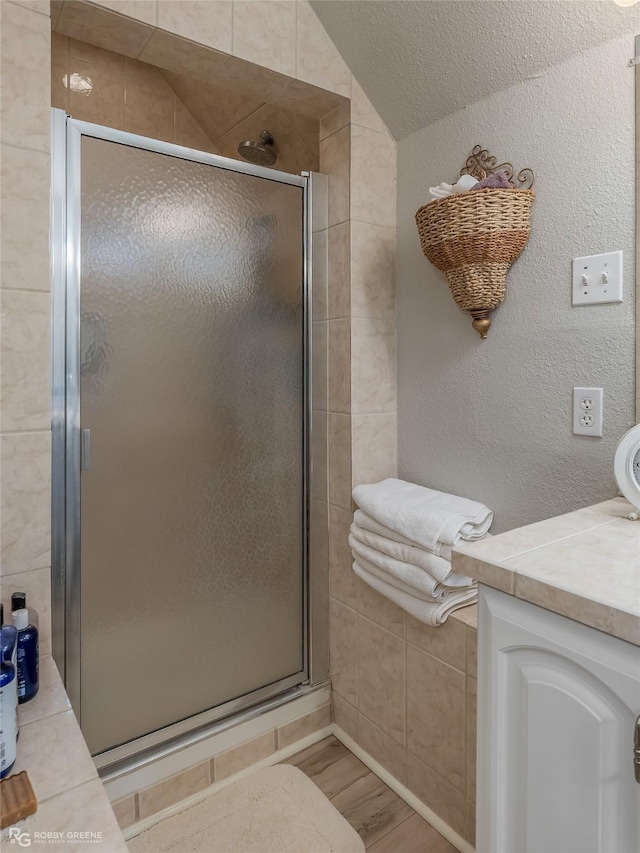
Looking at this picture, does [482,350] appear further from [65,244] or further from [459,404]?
[65,244]

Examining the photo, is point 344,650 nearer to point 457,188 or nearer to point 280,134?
point 457,188

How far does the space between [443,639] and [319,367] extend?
90 cm

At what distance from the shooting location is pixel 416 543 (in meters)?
1.34

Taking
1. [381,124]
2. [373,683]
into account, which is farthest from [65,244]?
[373,683]

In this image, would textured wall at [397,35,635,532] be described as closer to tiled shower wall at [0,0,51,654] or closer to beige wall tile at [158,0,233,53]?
beige wall tile at [158,0,233,53]

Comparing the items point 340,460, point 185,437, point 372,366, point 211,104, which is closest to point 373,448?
point 340,460

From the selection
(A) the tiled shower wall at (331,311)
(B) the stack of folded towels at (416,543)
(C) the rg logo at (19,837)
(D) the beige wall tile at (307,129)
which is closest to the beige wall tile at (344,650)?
(A) the tiled shower wall at (331,311)

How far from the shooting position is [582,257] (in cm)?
122

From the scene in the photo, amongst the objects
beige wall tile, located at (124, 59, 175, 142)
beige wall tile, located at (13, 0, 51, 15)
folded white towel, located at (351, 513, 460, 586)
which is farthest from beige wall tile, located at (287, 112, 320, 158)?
folded white towel, located at (351, 513, 460, 586)

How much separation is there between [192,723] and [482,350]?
1.35 m

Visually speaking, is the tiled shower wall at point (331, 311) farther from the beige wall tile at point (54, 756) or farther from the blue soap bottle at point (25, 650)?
the beige wall tile at point (54, 756)

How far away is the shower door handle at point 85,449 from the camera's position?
1.32m

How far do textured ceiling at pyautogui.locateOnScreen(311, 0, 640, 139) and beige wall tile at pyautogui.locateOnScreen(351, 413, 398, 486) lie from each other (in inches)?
36.4

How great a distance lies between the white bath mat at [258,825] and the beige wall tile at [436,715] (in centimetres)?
28
